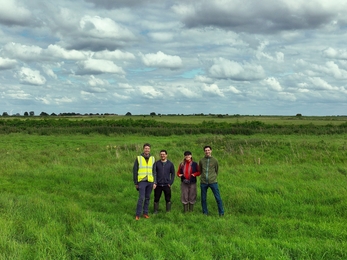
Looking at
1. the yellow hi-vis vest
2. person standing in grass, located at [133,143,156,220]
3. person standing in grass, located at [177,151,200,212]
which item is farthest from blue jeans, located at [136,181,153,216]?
person standing in grass, located at [177,151,200,212]

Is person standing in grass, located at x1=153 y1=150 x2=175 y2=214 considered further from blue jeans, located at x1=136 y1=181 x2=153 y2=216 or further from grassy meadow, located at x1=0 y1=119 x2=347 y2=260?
grassy meadow, located at x1=0 y1=119 x2=347 y2=260

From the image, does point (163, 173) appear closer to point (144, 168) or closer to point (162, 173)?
point (162, 173)

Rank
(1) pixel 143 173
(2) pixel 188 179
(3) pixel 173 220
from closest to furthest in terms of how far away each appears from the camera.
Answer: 1. (3) pixel 173 220
2. (1) pixel 143 173
3. (2) pixel 188 179

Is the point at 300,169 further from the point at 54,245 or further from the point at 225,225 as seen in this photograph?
the point at 54,245

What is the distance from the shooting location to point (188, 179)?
9227mm

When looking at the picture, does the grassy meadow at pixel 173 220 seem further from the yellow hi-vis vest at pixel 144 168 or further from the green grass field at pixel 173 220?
the yellow hi-vis vest at pixel 144 168

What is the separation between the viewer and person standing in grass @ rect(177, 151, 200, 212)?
9.20 metres

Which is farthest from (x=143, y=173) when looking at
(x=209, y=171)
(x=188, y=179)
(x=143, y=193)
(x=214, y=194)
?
(x=214, y=194)

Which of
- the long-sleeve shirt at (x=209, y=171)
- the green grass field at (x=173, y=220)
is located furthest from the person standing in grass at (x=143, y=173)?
the long-sleeve shirt at (x=209, y=171)

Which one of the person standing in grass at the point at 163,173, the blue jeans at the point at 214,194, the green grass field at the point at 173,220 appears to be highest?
the person standing in grass at the point at 163,173

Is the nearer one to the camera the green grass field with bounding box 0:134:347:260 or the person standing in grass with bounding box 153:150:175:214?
the green grass field with bounding box 0:134:347:260

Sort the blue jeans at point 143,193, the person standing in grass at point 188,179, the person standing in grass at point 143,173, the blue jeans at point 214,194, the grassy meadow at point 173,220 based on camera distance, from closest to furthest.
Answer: the grassy meadow at point 173,220, the blue jeans at point 143,193, the person standing in grass at point 143,173, the blue jeans at point 214,194, the person standing in grass at point 188,179

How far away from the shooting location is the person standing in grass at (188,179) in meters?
9.20

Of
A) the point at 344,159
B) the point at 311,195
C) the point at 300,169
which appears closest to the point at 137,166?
the point at 311,195
